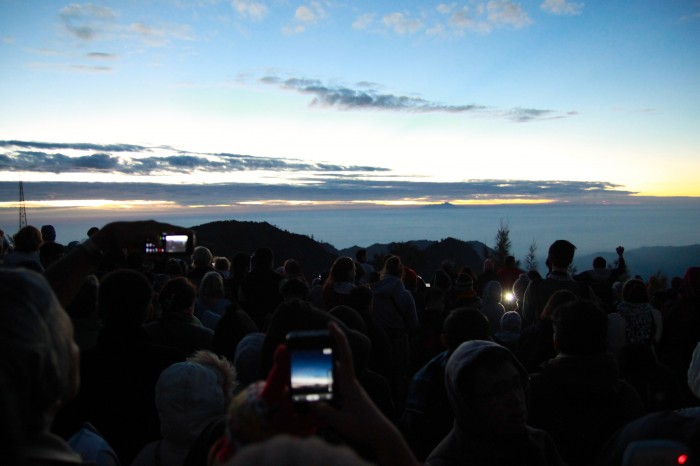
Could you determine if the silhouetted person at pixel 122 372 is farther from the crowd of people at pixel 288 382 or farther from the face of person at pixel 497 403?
the face of person at pixel 497 403

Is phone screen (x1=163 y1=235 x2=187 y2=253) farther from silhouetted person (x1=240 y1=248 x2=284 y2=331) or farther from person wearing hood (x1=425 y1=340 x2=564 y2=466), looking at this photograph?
silhouetted person (x1=240 y1=248 x2=284 y2=331)

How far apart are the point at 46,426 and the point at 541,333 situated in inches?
154

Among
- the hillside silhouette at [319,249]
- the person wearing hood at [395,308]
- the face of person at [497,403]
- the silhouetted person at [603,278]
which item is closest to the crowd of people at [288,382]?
the face of person at [497,403]

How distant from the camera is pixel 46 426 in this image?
1409mm

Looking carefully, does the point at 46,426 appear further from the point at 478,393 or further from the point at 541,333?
the point at 541,333

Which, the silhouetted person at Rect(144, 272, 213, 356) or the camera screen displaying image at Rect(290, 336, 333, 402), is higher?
the camera screen displaying image at Rect(290, 336, 333, 402)

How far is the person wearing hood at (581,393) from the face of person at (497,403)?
0.70m

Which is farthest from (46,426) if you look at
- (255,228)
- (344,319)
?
(255,228)

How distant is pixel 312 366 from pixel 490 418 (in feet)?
4.67

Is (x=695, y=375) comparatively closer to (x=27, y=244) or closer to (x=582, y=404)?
(x=582, y=404)

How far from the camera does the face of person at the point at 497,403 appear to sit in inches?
101

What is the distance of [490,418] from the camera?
2.58 m

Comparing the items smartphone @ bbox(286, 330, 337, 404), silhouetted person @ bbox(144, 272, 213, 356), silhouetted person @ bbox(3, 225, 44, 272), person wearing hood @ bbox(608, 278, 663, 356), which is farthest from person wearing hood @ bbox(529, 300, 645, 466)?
silhouetted person @ bbox(3, 225, 44, 272)

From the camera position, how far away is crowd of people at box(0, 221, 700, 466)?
1.39 m
